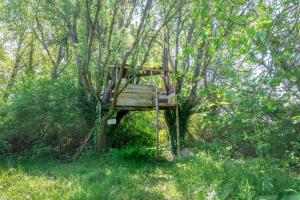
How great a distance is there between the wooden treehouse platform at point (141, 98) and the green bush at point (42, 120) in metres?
1.70

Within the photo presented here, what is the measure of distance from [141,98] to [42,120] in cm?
339

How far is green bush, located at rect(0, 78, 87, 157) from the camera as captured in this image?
26.0ft

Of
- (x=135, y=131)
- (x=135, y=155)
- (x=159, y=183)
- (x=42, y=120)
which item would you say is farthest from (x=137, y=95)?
(x=159, y=183)

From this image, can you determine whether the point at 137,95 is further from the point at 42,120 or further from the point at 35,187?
the point at 35,187

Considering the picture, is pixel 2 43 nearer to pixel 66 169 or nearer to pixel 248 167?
pixel 66 169

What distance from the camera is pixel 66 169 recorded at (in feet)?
21.6

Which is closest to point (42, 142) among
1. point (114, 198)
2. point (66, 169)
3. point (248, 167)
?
point (66, 169)

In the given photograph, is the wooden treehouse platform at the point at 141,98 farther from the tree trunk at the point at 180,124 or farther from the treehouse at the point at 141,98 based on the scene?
the tree trunk at the point at 180,124

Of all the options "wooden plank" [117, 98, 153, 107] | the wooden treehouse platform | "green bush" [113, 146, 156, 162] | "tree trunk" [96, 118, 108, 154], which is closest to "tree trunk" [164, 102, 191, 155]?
the wooden treehouse platform

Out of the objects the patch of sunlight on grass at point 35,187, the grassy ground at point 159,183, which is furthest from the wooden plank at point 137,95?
the patch of sunlight on grass at point 35,187

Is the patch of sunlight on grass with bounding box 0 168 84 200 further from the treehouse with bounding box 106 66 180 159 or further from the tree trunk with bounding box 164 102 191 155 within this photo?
the tree trunk with bounding box 164 102 191 155

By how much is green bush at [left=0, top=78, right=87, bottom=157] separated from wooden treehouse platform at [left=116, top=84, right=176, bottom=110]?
1695mm

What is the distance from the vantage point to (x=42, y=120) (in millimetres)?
8375

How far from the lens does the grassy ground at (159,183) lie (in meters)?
3.90
